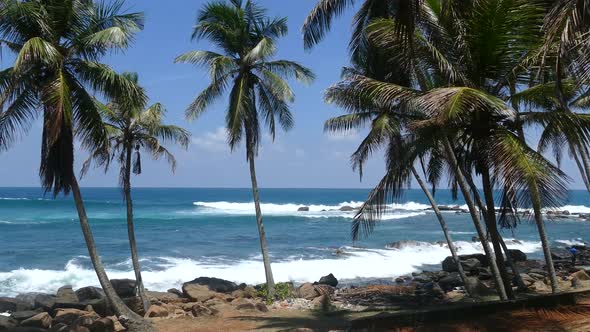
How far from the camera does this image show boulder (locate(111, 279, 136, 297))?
18797 millimetres

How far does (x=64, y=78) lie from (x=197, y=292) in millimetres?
8746

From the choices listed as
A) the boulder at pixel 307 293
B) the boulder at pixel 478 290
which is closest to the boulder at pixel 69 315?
the boulder at pixel 307 293

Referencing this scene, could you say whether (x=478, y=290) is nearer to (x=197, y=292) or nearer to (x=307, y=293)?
(x=307, y=293)

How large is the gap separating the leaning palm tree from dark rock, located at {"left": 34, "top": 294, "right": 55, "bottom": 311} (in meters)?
4.95

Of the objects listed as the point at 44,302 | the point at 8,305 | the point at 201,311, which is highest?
the point at 201,311

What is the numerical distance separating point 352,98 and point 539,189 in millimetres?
4536

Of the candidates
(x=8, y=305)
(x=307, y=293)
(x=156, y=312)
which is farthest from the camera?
(x=307, y=293)

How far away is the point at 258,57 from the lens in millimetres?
15648

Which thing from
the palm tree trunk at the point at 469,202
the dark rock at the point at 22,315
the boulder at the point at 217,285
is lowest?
the dark rock at the point at 22,315

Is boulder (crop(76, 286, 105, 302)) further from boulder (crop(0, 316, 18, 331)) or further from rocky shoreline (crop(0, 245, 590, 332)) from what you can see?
boulder (crop(0, 316, 18, 331))

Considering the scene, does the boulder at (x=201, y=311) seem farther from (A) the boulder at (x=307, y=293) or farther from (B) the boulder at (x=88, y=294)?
(B) the boulder at (x=88, y=294)

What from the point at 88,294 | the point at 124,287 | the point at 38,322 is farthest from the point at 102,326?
the point at 124,287

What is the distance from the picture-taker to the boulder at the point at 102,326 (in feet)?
40.1

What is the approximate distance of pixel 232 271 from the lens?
26.0m
